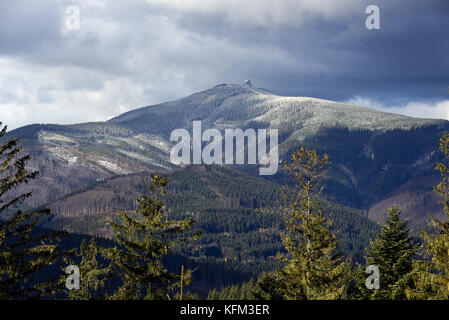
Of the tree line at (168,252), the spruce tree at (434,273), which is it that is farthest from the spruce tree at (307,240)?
the spruce tree at (434,273)

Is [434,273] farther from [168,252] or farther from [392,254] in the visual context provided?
[392,254]

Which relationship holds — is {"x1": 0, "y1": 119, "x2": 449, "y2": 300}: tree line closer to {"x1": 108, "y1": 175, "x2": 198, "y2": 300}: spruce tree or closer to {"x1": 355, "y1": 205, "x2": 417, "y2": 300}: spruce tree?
{"x1": 108, "y1": 175, "x2": 198, "y2": 300}: spruce tree

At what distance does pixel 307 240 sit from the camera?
4119 cm

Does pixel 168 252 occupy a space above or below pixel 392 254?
above

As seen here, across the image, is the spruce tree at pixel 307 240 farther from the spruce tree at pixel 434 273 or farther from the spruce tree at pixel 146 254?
the spruce tree at pixel 434 273

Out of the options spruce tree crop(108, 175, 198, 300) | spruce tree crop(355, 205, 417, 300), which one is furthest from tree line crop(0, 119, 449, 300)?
spruce tree crop(355, 205, 417, 300)

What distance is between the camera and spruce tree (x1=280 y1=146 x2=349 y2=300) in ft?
131

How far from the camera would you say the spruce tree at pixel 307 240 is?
40.1 meters

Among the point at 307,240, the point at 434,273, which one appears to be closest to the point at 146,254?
the point at 307,240
